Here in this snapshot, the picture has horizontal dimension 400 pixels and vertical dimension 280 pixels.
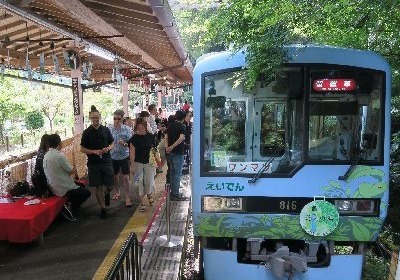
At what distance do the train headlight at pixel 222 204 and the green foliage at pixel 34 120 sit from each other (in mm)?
17072

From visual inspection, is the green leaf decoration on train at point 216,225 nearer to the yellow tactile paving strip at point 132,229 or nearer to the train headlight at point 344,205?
the train headlight at point 344,205

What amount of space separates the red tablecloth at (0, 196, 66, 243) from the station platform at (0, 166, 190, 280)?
26 centimetres

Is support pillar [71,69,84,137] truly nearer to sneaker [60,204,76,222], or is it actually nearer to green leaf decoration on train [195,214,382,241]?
sneaker [60,204,76,222]

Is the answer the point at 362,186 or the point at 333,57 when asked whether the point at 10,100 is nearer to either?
the point at 333,57

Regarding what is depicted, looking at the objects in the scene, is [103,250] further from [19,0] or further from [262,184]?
[19,0]

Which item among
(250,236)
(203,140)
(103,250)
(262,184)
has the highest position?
(203,140)

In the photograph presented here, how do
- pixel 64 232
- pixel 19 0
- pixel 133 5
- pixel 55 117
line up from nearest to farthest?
pixel 19 0
pixel 133 5
pixel 64 232
pixel 55 117

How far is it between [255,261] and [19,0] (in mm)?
4066

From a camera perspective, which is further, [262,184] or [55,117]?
[55,117]

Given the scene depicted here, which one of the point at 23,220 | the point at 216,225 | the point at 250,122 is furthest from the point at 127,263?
the point at 23,220

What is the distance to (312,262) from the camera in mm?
4426

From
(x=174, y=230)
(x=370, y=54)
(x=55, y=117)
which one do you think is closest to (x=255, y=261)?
(x=174, y=230)

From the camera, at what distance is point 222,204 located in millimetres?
4328

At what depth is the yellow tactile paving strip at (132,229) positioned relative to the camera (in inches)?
189
